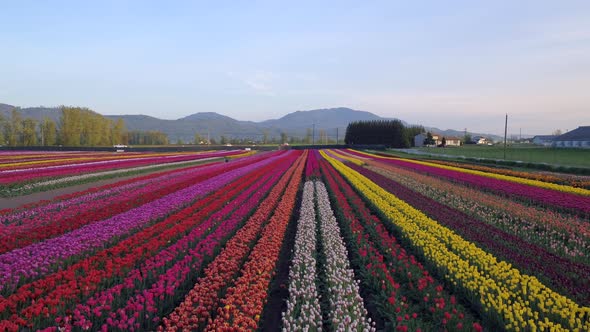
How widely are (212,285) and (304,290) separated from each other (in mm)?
1543

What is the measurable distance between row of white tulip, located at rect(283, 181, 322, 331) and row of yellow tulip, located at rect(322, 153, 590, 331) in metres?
2.51

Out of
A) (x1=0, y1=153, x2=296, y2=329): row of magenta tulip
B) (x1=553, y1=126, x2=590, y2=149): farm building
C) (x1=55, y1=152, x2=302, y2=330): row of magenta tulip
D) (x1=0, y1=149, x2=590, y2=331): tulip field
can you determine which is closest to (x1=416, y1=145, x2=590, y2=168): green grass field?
(x1=0, y1=149, x2=590, y2=331): tulip field

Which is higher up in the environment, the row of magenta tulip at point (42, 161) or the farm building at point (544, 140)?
the farm building at point (544, 140)

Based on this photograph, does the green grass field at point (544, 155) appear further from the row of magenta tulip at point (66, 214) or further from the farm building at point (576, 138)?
the row of magenta tulip at point (66, 214)

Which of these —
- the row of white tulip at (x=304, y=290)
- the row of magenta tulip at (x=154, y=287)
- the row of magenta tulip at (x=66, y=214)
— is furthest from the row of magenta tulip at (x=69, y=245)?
the row of white tulip at (x=304, y=290)

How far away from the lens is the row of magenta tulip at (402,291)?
5.36 meters

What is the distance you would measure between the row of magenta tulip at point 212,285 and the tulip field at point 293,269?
0.03 m

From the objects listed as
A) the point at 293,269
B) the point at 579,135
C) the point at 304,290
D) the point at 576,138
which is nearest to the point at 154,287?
the point at 304,290

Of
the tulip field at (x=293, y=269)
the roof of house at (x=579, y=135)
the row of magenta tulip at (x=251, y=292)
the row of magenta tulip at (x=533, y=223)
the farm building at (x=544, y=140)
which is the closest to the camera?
the row of magenta tulip at (x=251, y=292)

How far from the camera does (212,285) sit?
6195mm

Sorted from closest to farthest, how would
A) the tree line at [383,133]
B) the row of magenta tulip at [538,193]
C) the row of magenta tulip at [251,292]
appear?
the row of magenta tulip at [251,292], the row of magenta tulip at [538,193], the tree line at [383,133]

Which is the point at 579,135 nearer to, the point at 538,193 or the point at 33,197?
the point at 538,193

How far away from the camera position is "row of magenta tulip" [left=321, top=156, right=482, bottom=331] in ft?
17.6

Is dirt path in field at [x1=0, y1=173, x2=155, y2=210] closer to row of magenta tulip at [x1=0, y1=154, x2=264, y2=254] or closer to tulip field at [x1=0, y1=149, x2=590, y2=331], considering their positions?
row of magenta tulip at [x1=0, y1=154, x2=264, y2=254]
